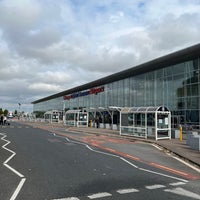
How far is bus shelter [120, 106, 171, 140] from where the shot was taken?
72.7ft

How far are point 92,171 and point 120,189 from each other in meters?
2.18

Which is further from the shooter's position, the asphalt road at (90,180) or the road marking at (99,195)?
the asphalt road at (90,180)

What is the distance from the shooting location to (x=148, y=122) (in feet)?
78.3

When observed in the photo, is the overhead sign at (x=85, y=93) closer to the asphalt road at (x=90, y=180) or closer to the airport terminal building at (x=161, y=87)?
the airport terminal building at (x=161, y=87)

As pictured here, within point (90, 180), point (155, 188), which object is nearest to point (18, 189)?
point (90, 180)

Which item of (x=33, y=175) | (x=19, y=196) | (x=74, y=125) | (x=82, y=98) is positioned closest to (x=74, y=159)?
(x=33, y=175)

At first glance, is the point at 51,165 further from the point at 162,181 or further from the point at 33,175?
the point at 162,181

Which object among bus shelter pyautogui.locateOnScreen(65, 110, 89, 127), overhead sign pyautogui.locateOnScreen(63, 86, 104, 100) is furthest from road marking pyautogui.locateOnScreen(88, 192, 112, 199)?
overhead sign pyautogui.locateOnScreen(63, 86, 104, 100)

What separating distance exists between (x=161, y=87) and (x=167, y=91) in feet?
4.63

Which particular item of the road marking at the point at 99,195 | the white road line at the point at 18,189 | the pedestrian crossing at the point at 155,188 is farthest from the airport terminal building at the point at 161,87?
the white road line at the point at 18,189

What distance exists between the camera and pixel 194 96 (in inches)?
1140

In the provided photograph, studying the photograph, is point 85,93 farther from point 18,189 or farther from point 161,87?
point 18,189

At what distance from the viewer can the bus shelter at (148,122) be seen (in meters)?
22.2

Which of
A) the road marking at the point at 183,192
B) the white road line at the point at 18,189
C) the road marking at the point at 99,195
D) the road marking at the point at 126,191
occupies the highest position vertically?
the white road line at the point at 18,189
